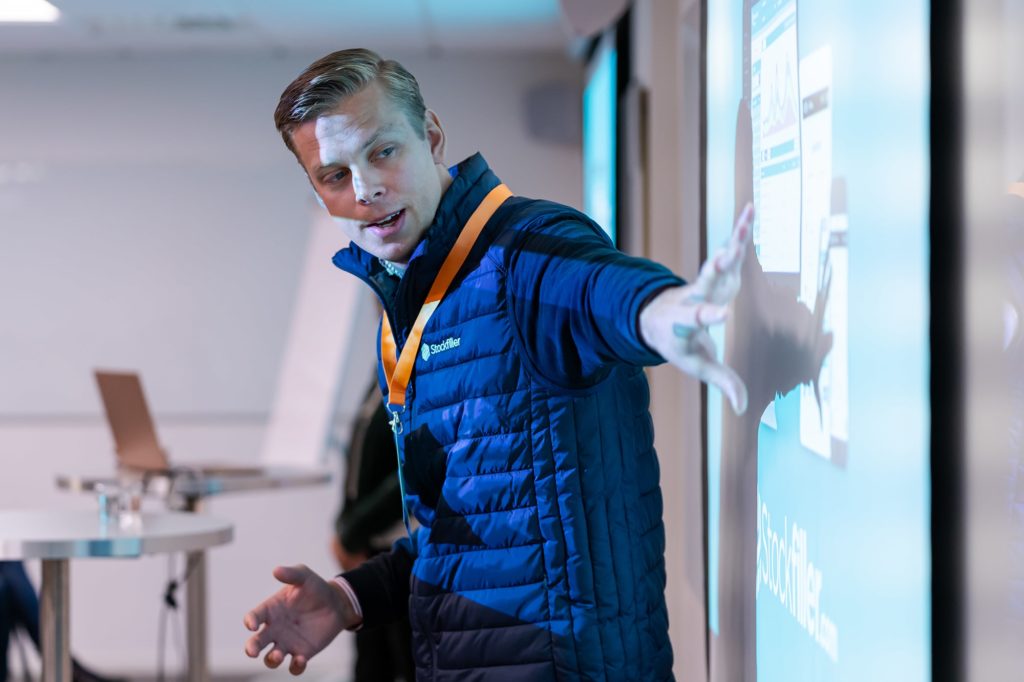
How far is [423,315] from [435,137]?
0.21 meters

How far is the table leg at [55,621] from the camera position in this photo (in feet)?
8.14

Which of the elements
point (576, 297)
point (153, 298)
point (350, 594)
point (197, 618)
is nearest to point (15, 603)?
point (197, 618)

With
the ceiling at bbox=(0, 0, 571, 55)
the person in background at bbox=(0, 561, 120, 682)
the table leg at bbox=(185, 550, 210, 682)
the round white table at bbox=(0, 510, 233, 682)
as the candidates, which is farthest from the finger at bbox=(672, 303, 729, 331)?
the ceiling at bbox=(0, 0, 571, 55)

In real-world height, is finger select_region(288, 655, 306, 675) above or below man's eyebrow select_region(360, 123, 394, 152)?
below

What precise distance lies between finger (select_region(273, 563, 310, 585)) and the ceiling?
3435 millimetres

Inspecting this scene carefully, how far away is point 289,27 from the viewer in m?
5.19

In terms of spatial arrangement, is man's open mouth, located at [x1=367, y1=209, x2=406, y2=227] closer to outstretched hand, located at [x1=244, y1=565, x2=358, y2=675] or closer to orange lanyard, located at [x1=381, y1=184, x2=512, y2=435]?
orange lanyard, located at [x1=381, y1=184, x2=512, y2=435]

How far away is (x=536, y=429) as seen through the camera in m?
1.22

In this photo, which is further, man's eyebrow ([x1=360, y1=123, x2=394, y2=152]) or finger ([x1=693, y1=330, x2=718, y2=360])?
man's eyebrow ([x1=360, y1=123, x2=394, y2=152])

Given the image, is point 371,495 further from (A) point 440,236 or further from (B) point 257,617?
(A) point 440,236

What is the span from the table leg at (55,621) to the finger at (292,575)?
47.0 inches

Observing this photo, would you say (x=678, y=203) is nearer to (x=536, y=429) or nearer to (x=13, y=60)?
(x=536, y=429)

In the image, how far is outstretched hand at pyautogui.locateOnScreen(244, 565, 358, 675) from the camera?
57.4 inches

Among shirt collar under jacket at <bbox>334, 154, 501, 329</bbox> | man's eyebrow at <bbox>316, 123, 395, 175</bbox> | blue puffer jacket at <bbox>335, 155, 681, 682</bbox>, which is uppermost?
man's eyebrow at <bbox>316, 123, 395, 175</bbox>
